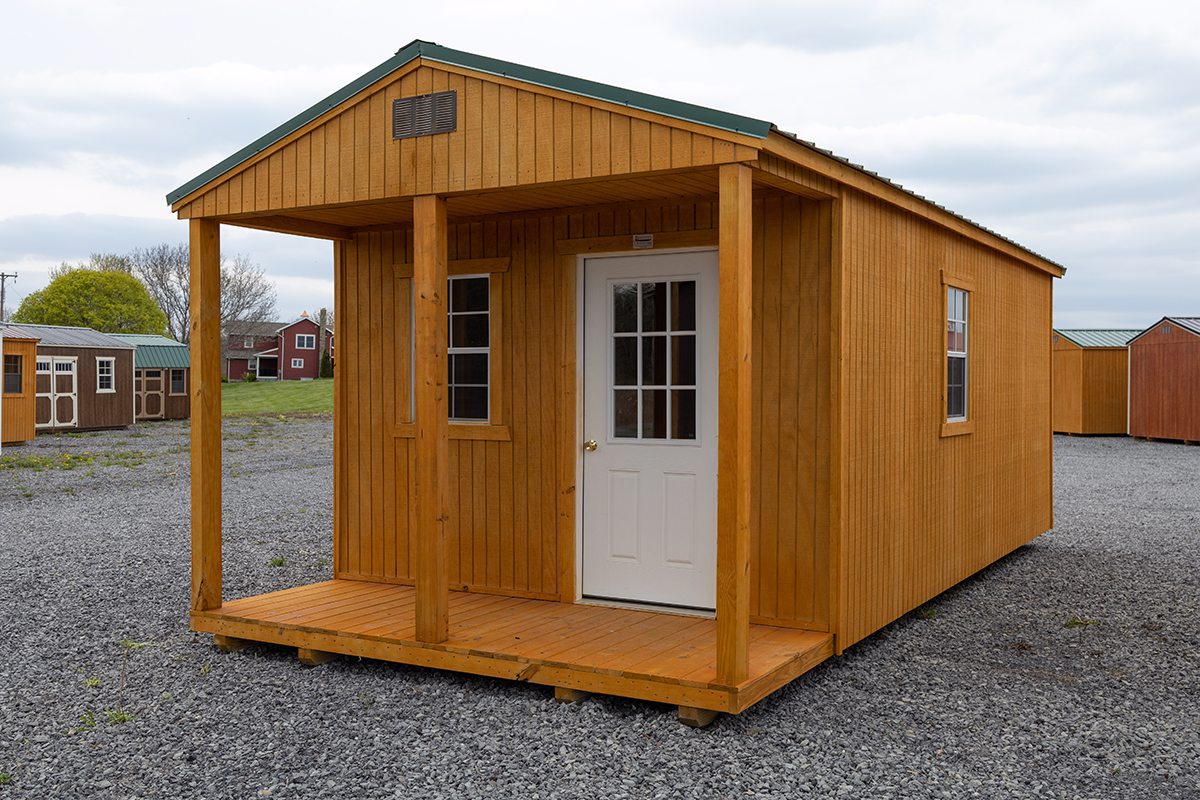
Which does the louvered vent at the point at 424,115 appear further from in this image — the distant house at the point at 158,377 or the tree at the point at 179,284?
the tree at the point at 179,284

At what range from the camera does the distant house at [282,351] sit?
190ft

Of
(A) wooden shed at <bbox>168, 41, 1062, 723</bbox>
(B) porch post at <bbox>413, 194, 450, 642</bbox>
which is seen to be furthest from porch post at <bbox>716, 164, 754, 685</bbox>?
(B) porch post at <bbox>413, 194, 450, 642</bbox>

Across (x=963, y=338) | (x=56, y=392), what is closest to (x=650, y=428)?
(x=963, y=338)

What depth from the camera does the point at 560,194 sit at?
18.2ft

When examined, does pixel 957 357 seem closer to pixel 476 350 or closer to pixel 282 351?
pixel 476 350

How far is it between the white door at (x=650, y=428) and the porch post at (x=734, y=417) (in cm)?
139

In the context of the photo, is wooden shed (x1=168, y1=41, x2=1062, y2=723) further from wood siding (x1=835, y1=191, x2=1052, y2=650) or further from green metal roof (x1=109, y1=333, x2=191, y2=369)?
green metal roof (x1=109, y1=333, x2=191, y2=369)

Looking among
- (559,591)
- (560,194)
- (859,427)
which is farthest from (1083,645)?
(560,194)

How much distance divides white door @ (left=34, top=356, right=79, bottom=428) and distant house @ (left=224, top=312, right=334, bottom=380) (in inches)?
1317

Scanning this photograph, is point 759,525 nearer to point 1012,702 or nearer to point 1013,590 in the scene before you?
point 1012,702

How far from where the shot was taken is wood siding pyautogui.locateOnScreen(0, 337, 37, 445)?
20.5m

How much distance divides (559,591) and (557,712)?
1560 millimetres

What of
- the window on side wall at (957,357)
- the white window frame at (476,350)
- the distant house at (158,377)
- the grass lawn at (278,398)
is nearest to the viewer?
the white window frame at (476,350)

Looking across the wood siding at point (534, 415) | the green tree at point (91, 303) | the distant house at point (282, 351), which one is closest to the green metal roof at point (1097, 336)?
the wood siding at point (534, 415)
